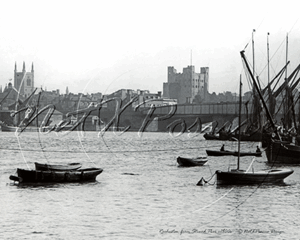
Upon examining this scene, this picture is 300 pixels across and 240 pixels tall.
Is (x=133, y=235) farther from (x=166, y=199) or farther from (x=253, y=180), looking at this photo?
(x=253, y=180)

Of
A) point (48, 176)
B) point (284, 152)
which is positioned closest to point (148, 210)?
point (48, 176)

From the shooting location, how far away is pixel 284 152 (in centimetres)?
6712

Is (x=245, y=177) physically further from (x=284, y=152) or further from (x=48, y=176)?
(x=284, y=152)

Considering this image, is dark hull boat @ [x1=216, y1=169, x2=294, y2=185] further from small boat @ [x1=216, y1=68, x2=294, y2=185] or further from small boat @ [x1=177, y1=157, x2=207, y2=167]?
small boat @ [x1=177, y1=157, x2=207, y2=167]

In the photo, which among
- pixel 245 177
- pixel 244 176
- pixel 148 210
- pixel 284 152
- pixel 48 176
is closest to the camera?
pixel 148 210

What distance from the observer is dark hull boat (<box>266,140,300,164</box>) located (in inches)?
2608

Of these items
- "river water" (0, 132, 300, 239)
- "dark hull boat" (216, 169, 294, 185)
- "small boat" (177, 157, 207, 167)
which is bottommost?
"river water" (0, 132, 300, 239)

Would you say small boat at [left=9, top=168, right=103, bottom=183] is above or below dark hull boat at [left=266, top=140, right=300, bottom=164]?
below

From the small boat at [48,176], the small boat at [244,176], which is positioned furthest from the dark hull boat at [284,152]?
the small boat at [48,176]

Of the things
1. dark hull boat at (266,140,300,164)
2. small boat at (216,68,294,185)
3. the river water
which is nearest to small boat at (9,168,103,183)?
the river water

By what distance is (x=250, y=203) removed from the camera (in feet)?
124

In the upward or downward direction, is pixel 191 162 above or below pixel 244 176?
below

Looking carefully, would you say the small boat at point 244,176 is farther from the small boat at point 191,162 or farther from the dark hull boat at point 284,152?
the small boat at point 191,162

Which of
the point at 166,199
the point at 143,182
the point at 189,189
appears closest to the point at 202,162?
the point at 143,182
